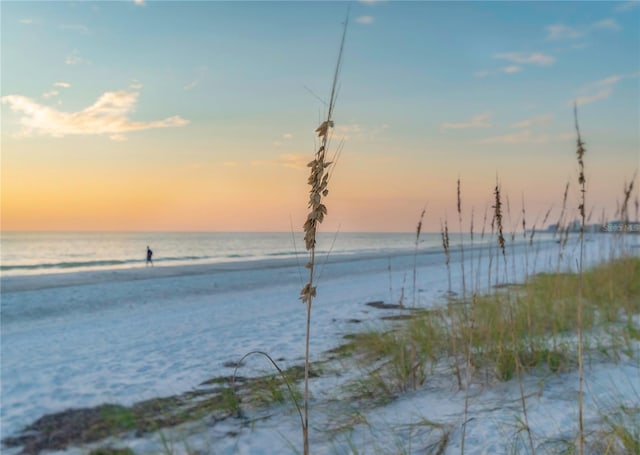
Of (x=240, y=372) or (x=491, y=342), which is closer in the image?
(x=491, y=342)

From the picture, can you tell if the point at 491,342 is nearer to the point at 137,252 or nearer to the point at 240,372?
the point at 240,372

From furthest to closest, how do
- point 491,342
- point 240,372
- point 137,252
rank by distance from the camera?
point 137,252
point 240,372
point 491,342

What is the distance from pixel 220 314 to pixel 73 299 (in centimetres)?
711

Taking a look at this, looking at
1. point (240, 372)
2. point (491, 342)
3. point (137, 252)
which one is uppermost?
point (491, 342)

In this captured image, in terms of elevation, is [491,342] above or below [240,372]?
above

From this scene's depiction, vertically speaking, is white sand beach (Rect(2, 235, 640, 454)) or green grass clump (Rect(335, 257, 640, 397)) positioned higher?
green grass clump (Rect(335, 257, 640, 397))

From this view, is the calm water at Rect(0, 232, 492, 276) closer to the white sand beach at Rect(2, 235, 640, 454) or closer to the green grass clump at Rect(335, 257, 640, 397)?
the green grass clump at Rect(335, 257, 640, 397)

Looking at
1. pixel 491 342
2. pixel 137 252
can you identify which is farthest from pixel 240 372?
pixel 137 252

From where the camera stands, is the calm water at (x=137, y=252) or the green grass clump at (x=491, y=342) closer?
the green grass clump at (x=491, y=342)

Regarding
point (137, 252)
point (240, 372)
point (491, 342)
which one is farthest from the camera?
point (137, 252)

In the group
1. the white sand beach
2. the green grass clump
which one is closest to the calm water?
the green grass clump

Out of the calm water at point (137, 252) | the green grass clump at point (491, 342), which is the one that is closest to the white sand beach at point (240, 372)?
the green grass clump at point (491, 342)

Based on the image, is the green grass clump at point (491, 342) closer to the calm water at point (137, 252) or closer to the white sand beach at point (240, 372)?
the white sand beach at point (240, 372)

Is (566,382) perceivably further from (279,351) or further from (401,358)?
(279,351)
